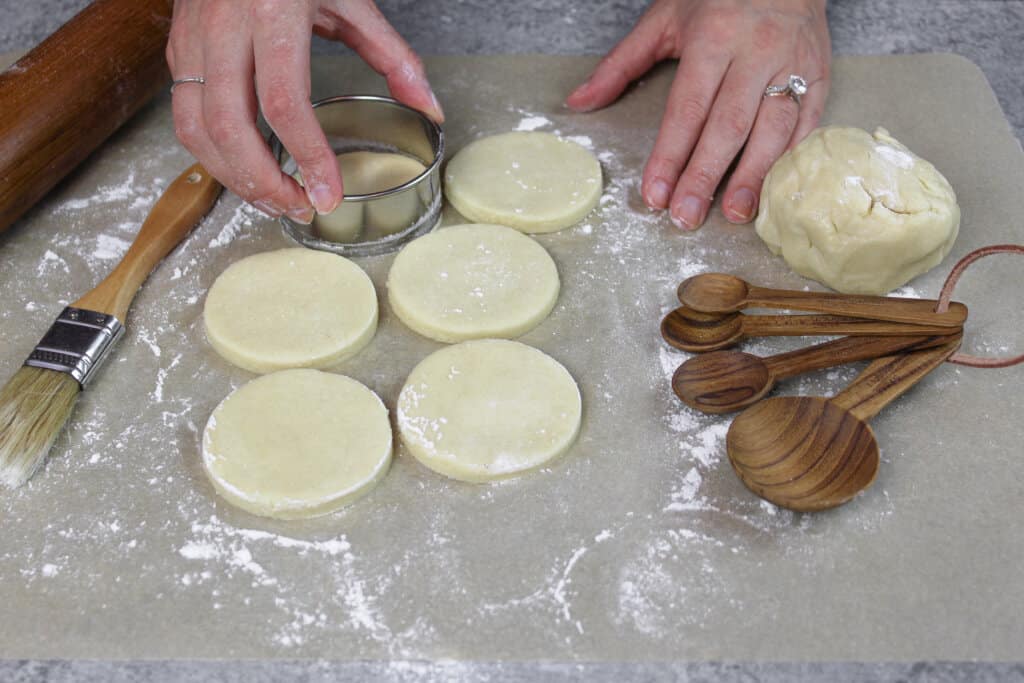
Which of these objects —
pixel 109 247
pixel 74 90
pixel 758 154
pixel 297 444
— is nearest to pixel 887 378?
pixel 758 154

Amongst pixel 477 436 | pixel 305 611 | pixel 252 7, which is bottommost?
pixel 305 611

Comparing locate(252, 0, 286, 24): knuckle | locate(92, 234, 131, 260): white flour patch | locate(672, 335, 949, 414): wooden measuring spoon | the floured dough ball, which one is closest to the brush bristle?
locate(92, 234, 131, 260): white flour patch

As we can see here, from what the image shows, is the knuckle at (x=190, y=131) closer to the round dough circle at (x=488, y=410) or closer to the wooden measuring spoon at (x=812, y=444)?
the round dough circle at (x=488, y=410)

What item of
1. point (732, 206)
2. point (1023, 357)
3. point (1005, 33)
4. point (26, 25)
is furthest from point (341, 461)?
point (1005, 33)

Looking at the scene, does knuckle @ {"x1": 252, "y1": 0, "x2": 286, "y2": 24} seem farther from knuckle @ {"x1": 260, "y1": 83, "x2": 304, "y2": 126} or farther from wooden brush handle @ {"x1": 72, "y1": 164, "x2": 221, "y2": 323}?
wooden brush handle @ {"x1": 72, "y1": 164, "x2": 221, "y2": 323}

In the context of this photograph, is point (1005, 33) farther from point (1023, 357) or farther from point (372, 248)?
point (372, 248)

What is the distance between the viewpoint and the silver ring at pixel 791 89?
2281 millimetres

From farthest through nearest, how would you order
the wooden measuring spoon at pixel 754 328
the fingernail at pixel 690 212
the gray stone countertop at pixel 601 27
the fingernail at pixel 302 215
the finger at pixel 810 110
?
the gray stone countertop at pixel 601 27 < the finger at pixel 810 110 < the fingernail at pixel 690 212 < the fingernail at pixel 302 215 < the wooden measuring spoon at pixel 754 328

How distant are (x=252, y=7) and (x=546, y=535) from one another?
1198 millimetres

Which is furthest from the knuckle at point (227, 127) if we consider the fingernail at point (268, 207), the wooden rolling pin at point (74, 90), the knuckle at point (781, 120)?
the knuckle at point (781, 120)

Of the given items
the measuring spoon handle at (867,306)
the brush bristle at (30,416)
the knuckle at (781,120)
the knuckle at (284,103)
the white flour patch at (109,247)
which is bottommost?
the white flour patch at (109,247)

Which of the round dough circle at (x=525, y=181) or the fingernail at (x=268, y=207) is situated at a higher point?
the fingernail at (x=268, y=207)

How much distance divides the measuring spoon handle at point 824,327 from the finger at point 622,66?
2.99 ft

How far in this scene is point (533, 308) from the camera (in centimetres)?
196
